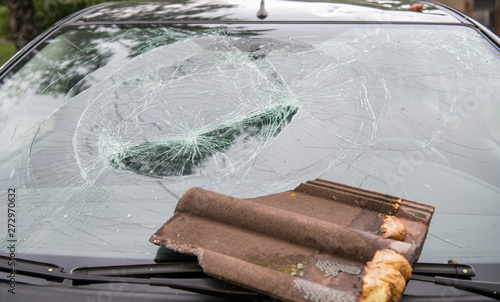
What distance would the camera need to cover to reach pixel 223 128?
167cm

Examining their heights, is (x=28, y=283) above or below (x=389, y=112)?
below

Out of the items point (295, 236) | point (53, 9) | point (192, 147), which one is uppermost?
point (53, 9)

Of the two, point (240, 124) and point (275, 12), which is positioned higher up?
point (275, 12)

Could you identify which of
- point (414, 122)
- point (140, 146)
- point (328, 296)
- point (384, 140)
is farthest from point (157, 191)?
point (414, 122)

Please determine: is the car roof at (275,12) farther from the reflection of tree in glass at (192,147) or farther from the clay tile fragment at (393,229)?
the clay tile fragment at (393,229)

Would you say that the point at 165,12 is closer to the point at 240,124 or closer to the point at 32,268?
the point at 240,124

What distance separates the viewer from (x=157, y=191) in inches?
58.2

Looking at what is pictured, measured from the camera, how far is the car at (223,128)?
1.30 metres

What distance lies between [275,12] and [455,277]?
138 centimetres

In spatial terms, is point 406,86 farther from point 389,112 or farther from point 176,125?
point 176,125

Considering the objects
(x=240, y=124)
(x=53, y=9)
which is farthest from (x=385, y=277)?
(x=53, y=9)

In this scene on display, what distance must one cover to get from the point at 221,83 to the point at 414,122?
0.73 metres

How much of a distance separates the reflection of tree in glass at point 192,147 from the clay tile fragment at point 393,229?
0.50 meters

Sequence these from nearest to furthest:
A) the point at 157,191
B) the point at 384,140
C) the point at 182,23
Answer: the point at 157,191, the point at 384,140, the point at 182,23
